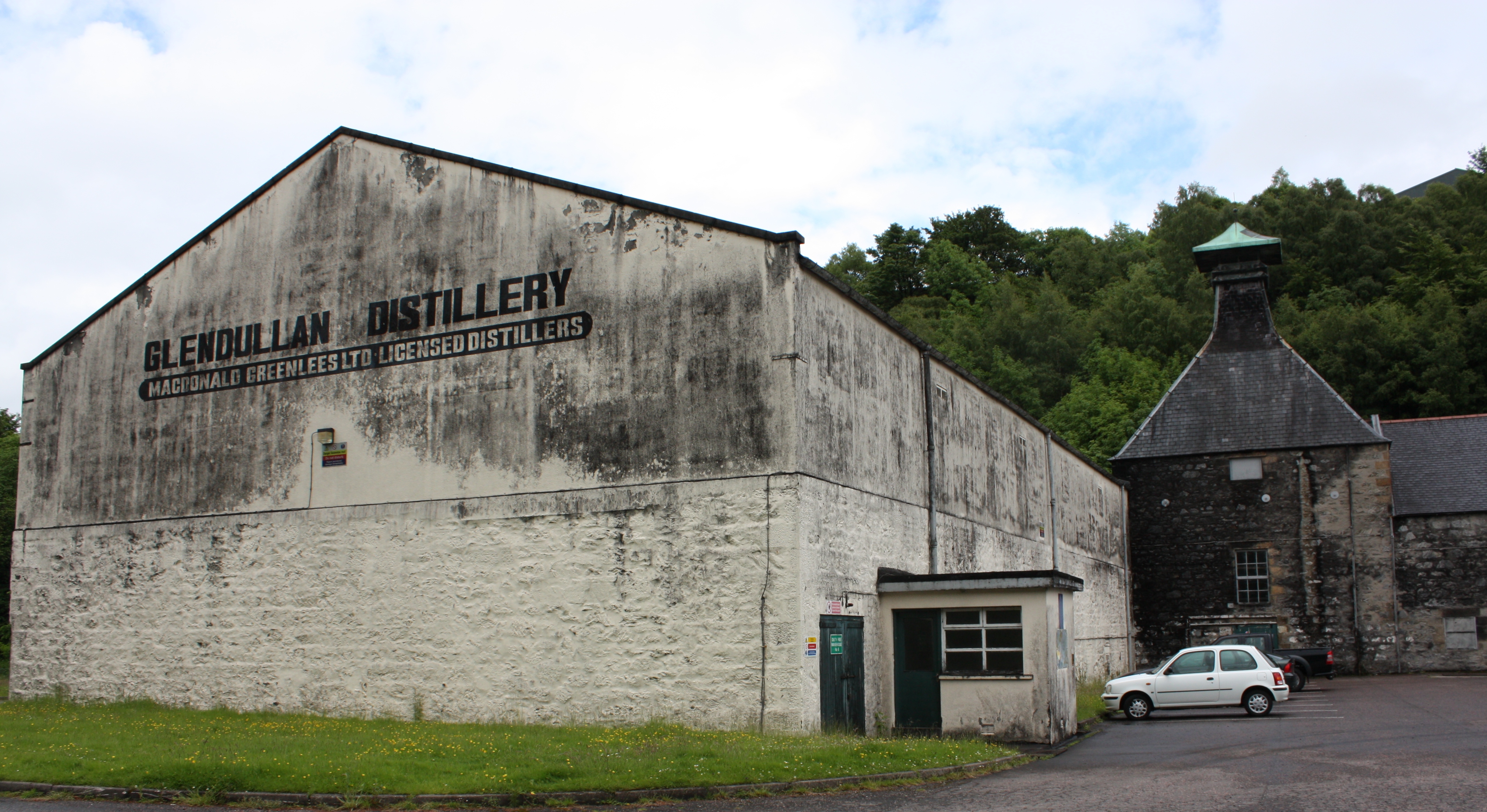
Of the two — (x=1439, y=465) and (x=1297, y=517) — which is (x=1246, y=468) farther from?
(x=1439, y=465)

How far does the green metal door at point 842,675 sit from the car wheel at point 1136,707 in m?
6.97

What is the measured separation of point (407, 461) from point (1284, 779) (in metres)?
13.3

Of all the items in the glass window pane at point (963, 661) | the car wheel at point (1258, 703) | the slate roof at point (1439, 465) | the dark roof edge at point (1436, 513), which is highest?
the slate roof at point (1439, 465)

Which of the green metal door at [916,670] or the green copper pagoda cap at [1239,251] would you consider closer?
the green metal door at [916,670]

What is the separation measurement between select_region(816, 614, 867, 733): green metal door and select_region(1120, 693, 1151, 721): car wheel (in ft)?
22.9

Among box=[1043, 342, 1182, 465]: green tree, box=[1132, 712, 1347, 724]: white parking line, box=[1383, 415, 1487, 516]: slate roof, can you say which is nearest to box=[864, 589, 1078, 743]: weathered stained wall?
box=[1132, 712, 1347, 724]: white parking line

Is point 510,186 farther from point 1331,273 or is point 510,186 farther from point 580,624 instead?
point 1331,273

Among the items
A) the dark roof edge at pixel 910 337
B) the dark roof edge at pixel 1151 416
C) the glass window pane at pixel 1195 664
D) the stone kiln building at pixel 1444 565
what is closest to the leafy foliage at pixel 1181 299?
the dark roof edge at pixel 1151 416

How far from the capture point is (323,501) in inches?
766

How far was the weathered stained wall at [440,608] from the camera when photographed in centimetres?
1596

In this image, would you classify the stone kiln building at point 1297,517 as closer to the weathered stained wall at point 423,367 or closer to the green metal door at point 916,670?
the green metal door at point 916,670

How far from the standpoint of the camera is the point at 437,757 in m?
12.6

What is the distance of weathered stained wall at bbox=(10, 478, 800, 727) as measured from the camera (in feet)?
52.4

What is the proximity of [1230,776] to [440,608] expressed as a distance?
446 inches
